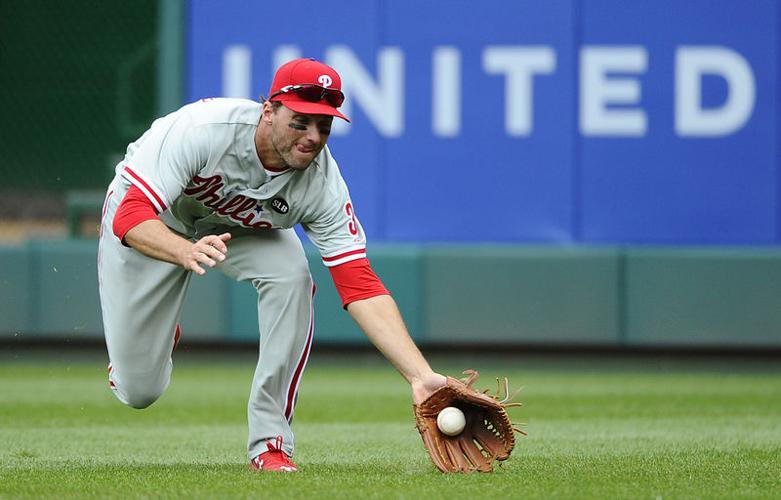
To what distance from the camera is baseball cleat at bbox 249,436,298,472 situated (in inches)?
166

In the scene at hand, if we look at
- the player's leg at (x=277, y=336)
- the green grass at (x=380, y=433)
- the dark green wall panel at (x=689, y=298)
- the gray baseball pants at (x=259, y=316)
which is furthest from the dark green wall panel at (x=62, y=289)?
the player's leg at (x=277, y=336)

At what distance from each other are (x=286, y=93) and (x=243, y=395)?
3773 mm

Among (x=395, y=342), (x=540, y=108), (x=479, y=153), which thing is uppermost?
→ (x=540, y=108)

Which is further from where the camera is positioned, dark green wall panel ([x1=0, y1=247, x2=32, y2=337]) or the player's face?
dark green wall panel ([x1=0, y1=247, x2=32, y2=337])

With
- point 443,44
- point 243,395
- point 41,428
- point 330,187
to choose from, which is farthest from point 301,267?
point 443,44

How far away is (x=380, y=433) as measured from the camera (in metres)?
5.76

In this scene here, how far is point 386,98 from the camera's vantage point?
31.6 feet

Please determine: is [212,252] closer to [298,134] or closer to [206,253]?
[206,253]

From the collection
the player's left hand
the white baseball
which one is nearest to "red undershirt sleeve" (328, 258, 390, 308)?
the player's left hand

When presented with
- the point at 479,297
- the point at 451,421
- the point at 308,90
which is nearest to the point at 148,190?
the point at 308,90

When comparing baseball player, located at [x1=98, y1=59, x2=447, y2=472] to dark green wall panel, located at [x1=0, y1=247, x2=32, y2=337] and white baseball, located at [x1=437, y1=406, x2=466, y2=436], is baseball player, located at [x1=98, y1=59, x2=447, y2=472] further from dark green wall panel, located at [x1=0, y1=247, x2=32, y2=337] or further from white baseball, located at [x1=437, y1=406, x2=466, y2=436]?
dark green wall panel, located at [x1=0, y1=247, x2=32, y2=337]

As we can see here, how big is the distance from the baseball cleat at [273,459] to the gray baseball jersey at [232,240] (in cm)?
2

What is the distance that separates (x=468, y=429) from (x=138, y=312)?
120 cm

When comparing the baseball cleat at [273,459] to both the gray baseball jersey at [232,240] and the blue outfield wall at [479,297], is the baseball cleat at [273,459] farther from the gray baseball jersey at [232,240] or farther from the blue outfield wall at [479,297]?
the blue outfield wall at [479,297]
